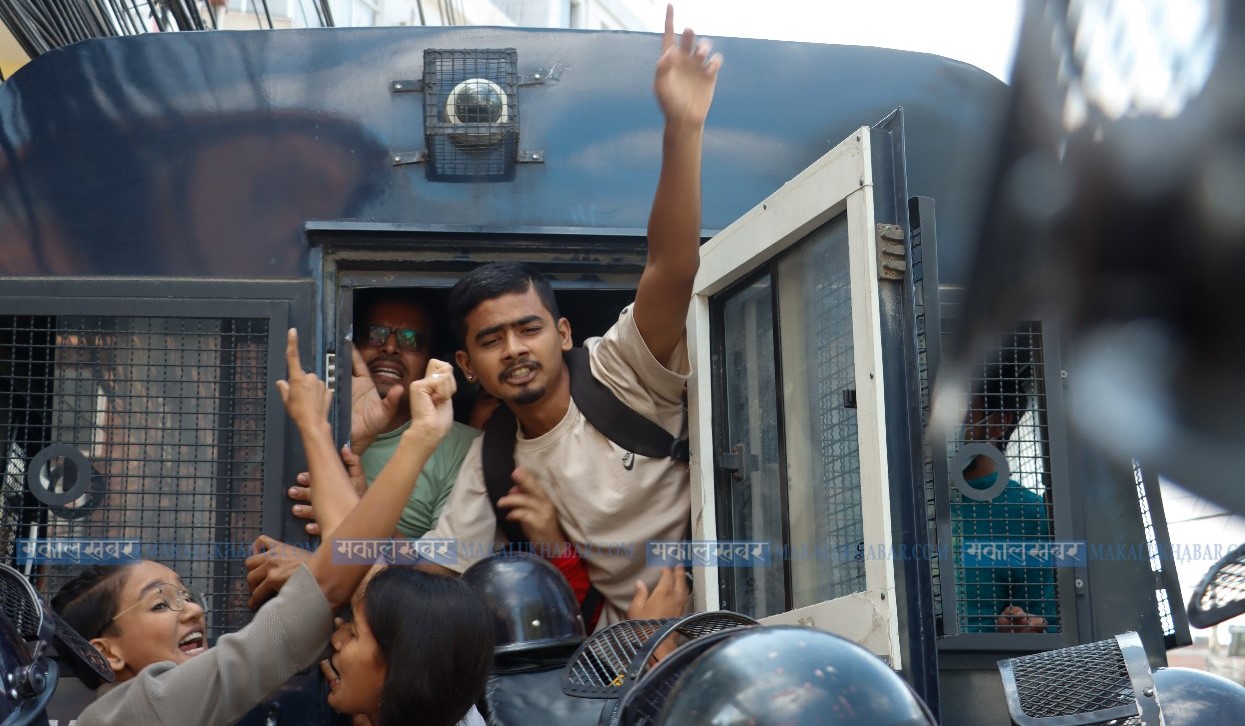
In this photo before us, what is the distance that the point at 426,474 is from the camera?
4.33m

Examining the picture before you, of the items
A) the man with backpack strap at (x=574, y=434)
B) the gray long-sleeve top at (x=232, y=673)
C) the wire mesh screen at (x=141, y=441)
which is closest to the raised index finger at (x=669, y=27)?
the man with backpack strap at (x=574, y=434)

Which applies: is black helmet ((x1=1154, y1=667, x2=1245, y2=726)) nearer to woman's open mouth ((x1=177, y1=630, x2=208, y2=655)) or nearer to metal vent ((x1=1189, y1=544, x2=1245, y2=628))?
metal vent ((x1=1189, y1=544, x2=1245, y2=628))

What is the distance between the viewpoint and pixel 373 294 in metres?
4.88

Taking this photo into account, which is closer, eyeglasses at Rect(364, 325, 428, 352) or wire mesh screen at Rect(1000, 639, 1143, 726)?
wire mesh screen at Rect(1000, 639, 1143, 726)

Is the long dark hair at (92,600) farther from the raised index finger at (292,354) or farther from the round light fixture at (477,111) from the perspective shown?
the round light fixture at (477,111)

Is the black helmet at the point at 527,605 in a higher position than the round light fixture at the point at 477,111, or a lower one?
lower

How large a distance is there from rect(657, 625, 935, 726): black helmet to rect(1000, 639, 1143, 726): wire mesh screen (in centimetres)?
41

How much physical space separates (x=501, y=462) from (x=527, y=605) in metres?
0.77

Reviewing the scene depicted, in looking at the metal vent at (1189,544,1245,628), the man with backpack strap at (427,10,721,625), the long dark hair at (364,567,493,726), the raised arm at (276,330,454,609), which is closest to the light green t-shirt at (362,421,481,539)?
the man with backpack strap at (427,10,721,625)

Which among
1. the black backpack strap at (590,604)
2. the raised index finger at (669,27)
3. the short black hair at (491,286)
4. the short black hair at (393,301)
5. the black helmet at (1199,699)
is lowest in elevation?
the black helmet at (1199,699)

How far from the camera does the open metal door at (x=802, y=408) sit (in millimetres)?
3051

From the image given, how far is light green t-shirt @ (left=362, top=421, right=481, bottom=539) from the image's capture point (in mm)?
4246

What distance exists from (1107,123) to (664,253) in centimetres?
194

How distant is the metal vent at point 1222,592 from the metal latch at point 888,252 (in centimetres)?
96
